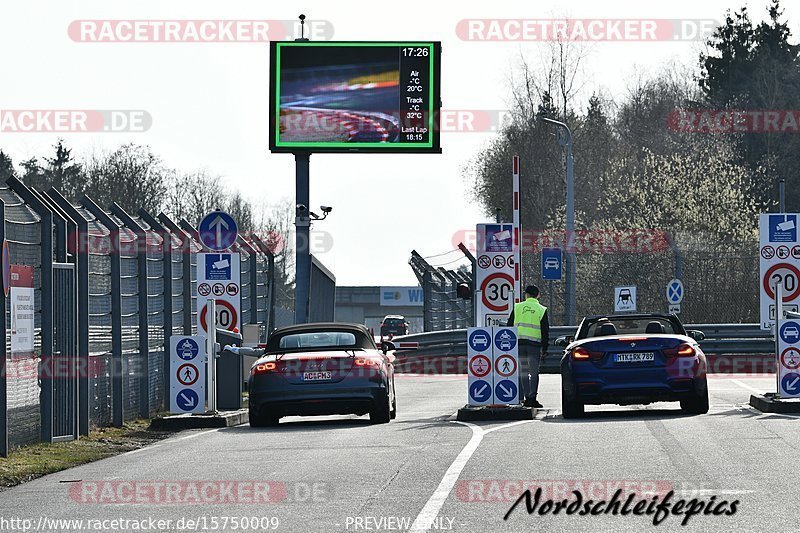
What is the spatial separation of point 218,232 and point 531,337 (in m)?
4.78

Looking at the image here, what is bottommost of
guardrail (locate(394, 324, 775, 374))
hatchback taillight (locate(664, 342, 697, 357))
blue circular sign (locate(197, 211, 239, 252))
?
guardrail (locate(394, 324, 775, 374))

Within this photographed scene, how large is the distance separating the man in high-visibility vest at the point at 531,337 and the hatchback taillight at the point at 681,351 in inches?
80.8

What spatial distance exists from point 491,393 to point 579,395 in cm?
135

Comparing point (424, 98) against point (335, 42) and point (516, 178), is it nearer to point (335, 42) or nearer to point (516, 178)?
point (335, 42)

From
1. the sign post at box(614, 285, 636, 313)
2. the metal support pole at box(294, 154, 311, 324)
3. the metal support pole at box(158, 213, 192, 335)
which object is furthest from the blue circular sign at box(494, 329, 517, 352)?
the sign post at box(614, 285, 636, 313)

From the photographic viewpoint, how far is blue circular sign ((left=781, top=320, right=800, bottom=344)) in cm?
2272

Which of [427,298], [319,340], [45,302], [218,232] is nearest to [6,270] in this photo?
[45,302]

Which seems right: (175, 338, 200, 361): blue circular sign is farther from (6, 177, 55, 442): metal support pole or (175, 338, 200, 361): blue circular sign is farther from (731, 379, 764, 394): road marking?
(731, 379, 764, 394): road marking

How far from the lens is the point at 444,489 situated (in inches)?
497

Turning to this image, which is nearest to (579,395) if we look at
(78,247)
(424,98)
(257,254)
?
(78,247)

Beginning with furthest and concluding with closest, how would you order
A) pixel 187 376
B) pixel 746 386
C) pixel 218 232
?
pixel 746 386, pixel 218 232, pixel 187 376

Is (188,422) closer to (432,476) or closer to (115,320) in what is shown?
(115,320)

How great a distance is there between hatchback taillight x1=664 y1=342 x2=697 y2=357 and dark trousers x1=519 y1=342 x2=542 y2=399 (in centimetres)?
214

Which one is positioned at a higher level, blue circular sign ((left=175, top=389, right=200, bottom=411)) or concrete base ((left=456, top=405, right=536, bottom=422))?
blue circular sign ((left=175, top=389, right=200, bottom=411))
